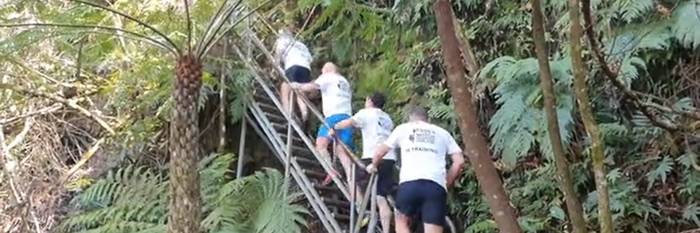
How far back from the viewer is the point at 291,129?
805 centimetres

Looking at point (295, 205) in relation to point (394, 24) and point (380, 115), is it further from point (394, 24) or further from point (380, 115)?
point (394, 24)

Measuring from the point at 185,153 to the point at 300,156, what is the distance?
3.17 m

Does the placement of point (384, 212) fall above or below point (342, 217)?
above

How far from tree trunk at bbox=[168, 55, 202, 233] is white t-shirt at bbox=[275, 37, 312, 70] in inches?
133

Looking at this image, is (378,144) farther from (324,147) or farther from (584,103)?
(584,103)

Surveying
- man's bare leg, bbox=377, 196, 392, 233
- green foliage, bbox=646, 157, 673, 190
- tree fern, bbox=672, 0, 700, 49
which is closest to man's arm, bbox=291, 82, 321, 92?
man's bare leg, bbox=377, 196, 392, 233

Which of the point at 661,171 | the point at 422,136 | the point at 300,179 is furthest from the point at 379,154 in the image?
the point at 661,171

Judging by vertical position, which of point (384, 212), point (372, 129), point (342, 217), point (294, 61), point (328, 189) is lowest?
point (342, 217)

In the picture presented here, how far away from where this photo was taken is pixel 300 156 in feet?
28.0

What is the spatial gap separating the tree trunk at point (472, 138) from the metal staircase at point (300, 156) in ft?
9.00

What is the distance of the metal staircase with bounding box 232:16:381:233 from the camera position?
695 cm

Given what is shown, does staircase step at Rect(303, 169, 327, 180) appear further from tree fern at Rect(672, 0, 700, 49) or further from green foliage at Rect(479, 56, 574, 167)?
tree fern at Rect(672, 0, 700, 49)

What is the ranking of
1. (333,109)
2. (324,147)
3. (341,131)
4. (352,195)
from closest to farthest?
(352,195), (341,131), (324,147), (333,109)

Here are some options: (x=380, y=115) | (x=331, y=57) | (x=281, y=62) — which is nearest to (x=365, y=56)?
(x=331, y=57)
